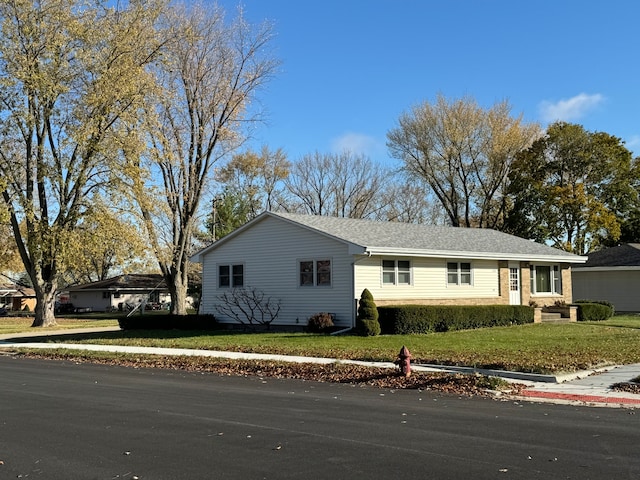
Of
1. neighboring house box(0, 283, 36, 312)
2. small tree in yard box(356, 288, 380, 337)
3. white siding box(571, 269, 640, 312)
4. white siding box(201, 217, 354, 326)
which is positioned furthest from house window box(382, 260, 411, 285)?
neighboring house box(0, 283, 36, 312)

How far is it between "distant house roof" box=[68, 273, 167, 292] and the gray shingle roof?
1517 inches

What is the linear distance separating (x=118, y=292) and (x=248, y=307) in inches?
1629

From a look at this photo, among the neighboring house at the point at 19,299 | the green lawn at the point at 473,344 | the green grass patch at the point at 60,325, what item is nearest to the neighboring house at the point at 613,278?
the green lawn at the point at 473,344

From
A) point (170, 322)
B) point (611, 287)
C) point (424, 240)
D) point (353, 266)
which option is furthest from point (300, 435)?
point (611, 287)

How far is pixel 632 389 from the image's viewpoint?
11906 millimetres

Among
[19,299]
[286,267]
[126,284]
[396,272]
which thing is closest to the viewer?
[396,272]

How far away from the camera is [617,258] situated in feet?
127

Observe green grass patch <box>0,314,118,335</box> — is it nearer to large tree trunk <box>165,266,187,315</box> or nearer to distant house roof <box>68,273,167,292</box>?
large tree trunk <box>165,266,187,315</box>

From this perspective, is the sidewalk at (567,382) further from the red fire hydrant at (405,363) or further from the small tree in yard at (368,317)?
the small tree in yard at (368,317)

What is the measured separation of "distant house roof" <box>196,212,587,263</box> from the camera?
25.8m

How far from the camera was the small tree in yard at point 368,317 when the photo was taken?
23297 mm

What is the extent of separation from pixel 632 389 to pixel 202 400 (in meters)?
7.68

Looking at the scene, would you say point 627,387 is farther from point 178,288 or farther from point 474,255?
point 178,288

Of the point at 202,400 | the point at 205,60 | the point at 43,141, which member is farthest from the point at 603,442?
the point at 205,60
